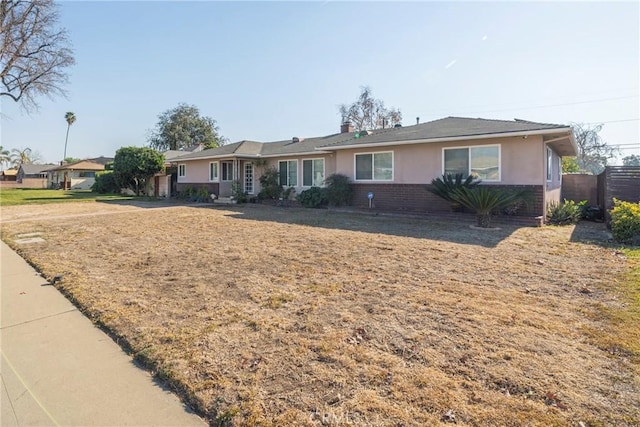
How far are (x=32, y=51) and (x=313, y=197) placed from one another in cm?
2529

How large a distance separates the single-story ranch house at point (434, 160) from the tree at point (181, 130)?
34.7 meters

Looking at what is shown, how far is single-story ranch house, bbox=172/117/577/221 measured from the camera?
11.1m

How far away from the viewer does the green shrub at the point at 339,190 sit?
49.9 ft

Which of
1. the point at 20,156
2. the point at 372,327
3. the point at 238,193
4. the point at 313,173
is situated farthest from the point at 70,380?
the point at 20,156

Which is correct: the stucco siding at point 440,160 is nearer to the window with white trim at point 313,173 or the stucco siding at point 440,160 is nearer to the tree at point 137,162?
the window with white trim at point 313,173

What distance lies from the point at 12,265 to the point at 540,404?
27.0ft

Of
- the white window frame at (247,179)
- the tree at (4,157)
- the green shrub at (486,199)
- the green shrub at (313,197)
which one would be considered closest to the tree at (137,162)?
the white window frame at (247,179)

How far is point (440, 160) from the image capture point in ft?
42.3

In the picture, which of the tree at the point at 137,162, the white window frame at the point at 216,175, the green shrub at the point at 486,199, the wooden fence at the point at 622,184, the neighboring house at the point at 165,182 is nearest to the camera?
the green shrub at the point at 486,199

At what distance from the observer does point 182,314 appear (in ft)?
12.6

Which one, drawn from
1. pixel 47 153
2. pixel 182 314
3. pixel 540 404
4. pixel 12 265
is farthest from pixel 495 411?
pixel 47 153

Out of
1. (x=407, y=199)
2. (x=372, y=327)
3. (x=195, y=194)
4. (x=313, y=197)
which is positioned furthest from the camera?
(x=195, y=194)

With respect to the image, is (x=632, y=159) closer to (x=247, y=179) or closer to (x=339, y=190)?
(x=339, y=190)

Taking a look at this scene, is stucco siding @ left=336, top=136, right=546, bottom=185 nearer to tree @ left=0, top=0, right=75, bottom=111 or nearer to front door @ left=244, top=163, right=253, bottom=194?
front door @ left=244, top=163, right=253, bottom=194
